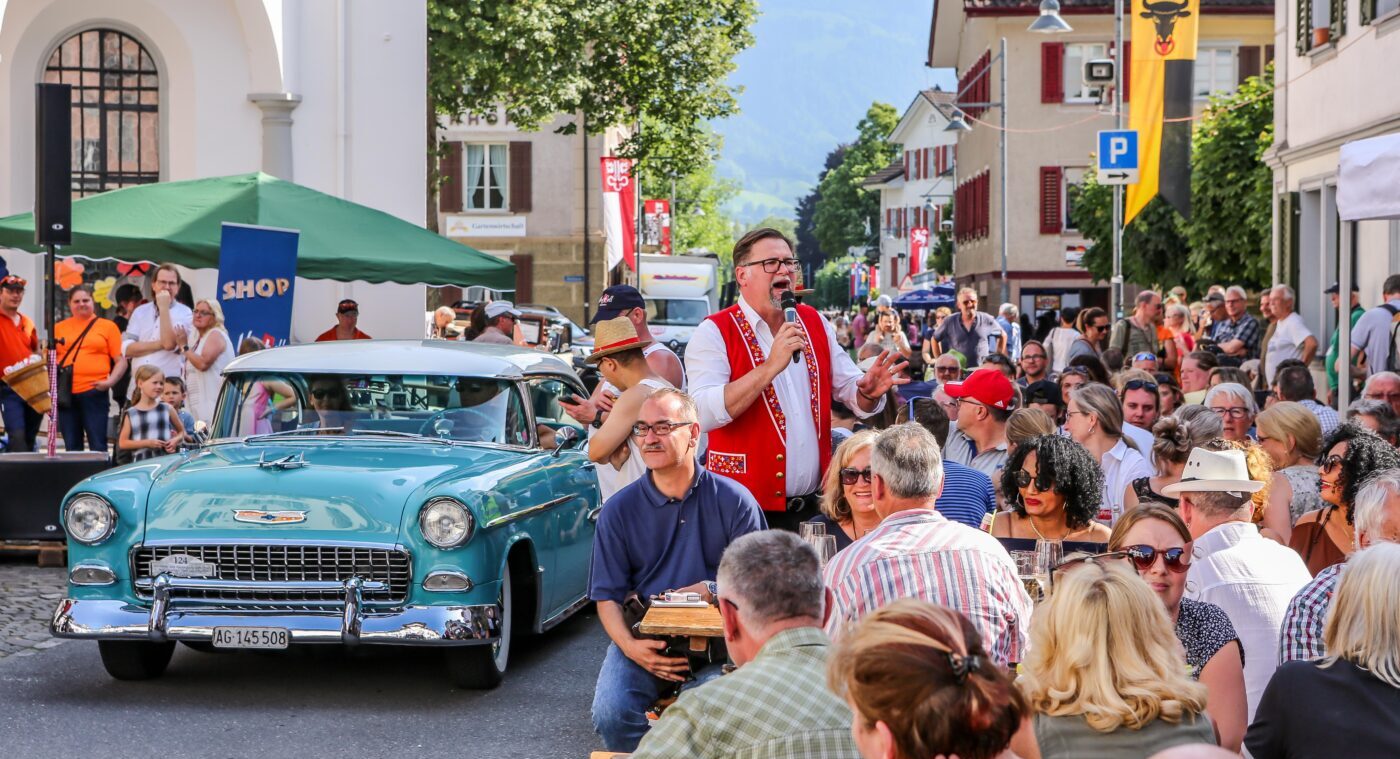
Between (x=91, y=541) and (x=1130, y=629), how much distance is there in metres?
5.74

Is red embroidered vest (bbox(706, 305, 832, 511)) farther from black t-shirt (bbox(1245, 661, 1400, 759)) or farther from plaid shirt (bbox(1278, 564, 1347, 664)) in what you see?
black t-shirt (bbox(1245, 661, 1400, 759))

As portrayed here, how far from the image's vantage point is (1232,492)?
5906mm

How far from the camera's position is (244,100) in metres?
20.8

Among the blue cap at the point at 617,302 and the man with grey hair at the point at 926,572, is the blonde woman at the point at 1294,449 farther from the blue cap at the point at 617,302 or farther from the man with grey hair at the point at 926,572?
the man with grey hair at the point at 926,572

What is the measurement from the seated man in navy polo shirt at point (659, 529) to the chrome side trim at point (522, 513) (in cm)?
229

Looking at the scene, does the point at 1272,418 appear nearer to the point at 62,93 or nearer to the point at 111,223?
the point at 62,93

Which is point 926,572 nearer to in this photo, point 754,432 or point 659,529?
point 659,529

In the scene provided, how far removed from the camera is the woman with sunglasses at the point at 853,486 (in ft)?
19.9

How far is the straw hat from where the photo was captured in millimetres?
7363

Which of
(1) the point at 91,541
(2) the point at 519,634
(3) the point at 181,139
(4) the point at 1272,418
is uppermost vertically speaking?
(3) the point at 181,139

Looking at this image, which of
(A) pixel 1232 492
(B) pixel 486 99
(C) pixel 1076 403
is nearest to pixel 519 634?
(C) pixel 1076 403

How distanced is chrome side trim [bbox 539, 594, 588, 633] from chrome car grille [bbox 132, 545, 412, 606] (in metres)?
1.10

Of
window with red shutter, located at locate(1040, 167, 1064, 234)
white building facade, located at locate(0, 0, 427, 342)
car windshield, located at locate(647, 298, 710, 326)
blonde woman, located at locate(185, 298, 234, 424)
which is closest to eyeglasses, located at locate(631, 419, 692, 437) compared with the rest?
blonde woman, located at locate(185, 298, 234, 424)

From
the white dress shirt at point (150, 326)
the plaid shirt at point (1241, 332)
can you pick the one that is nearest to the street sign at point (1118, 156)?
the plaid shirt at point (1241, 332)
